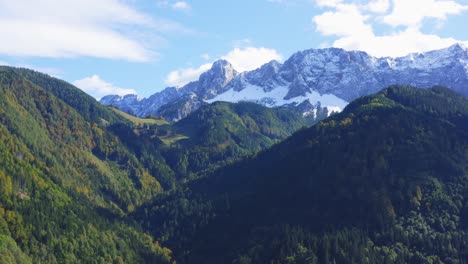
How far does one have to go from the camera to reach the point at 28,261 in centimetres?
19462

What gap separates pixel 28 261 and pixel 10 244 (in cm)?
870

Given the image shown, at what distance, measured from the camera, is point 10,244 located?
194 m
